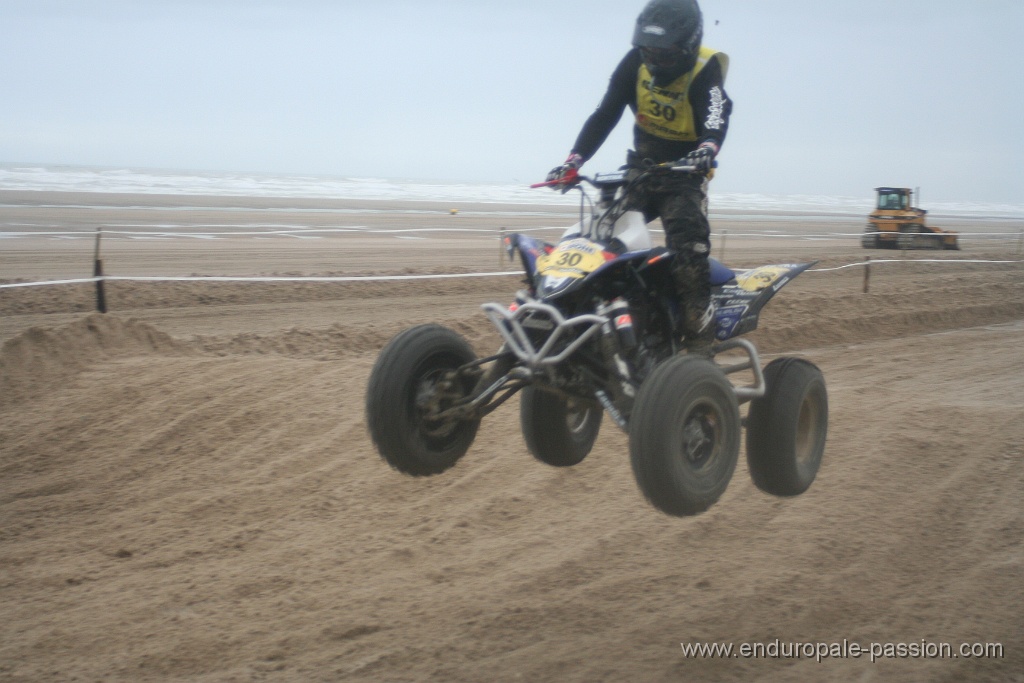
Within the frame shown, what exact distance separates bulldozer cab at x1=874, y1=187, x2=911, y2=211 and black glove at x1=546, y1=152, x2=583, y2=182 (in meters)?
25.8

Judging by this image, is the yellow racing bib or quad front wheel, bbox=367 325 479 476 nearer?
A: quad front wheel, bbox=367 325 479 476

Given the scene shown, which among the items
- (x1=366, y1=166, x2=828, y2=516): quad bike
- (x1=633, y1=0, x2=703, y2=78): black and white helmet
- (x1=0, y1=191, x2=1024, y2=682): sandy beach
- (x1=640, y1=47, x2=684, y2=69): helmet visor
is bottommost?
(x1=0, y1=191, x2=1024, y2=682): sandy beach

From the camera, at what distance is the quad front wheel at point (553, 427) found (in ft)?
16.1

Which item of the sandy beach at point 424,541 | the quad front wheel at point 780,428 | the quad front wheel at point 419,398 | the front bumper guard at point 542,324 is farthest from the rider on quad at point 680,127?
the sandy beach at point 424,541

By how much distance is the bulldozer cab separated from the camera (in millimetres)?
28031

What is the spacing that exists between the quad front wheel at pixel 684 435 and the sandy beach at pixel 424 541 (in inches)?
31.6

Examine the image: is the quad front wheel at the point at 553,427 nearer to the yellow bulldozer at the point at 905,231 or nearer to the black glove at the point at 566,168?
the black glove at the point at 566,168

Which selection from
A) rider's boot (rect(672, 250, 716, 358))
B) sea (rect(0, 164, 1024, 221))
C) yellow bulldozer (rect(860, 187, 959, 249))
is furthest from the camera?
sea (rect(0, 164, 1024, 221))

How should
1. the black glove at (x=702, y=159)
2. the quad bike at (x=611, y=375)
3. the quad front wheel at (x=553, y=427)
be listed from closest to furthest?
the quad bike at (x=611, y=375) → the black glove at (x=702, y=159) → the quad front wheel at (x=553, y=427)

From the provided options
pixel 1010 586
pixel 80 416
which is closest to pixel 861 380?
pixel 1010 586

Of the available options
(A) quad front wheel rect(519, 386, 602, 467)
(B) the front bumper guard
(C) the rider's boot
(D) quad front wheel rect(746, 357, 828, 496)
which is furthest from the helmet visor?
(A) quad front wheel rect(519, 386, 602, 467)

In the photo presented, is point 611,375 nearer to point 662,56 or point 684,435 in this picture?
point 684,435

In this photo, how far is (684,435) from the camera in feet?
13.3

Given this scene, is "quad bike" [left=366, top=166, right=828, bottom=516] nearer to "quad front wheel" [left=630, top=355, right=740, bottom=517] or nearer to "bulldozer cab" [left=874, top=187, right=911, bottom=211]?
"quad front wheel" [left=630, top=355, right=740, bottom=517]
